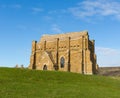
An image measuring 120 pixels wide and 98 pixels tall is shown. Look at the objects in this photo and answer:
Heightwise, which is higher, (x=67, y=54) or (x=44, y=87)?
(x=67, y=54)

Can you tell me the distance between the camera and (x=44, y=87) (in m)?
26.1

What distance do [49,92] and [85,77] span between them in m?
14.1

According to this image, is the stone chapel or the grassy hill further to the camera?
the stone chapel

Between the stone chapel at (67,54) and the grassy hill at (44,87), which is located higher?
the stone chapel at (67,54)

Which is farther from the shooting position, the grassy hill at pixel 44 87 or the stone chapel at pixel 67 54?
the stone chapel at pixel 67 54

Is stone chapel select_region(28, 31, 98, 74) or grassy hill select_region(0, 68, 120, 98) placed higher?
stone chapel select_region(28, 31, 98, 74)

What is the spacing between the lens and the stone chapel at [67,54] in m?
58.6

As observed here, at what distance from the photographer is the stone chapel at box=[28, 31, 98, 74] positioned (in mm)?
58625

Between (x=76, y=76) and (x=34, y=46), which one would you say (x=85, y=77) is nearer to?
(x=76, y=76)

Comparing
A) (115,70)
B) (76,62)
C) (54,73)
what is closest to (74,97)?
(54,73)

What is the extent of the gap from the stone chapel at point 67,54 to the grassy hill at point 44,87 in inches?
848

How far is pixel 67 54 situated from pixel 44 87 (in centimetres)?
3525

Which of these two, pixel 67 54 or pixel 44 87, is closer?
pixel 44 87

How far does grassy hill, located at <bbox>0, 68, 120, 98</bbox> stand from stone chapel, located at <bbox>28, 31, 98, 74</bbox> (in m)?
21.5
